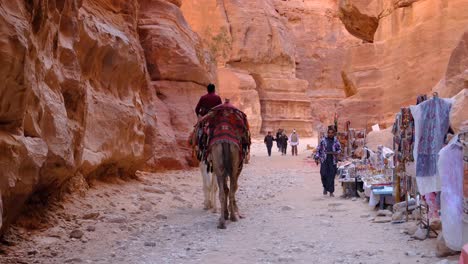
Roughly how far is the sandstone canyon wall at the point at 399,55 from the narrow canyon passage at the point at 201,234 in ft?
37.3

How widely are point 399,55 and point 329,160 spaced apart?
11978mm

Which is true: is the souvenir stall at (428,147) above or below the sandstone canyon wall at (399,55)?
below

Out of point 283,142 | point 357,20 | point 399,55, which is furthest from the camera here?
point 283,142

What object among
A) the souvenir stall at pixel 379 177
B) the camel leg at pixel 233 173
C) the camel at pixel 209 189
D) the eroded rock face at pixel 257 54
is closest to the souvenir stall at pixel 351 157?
the souvenir stall at pixel 379 177

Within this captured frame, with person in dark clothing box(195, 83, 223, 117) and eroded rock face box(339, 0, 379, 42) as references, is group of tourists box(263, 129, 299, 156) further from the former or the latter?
person in dark clothing box(195, 83, 223, 117)

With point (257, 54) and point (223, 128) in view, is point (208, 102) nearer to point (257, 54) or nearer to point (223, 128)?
point (223, 128)

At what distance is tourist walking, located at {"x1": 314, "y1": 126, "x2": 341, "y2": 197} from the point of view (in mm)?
11812

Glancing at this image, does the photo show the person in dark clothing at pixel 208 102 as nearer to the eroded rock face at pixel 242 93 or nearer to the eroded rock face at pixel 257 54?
the eroded rock face at pixel 242 93

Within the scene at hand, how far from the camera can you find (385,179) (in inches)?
402

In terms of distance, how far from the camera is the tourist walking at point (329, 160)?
1181 cm

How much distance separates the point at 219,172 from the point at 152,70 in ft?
37.7

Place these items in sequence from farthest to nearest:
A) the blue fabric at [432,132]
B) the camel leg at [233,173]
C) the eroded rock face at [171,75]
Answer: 1. the eroded rock face at [171,75]
2. the camel leg at [233,173]
3. the blue fabric at [432,132]

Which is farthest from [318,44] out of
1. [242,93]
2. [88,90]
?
[88,90]

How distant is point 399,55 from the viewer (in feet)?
73.0
